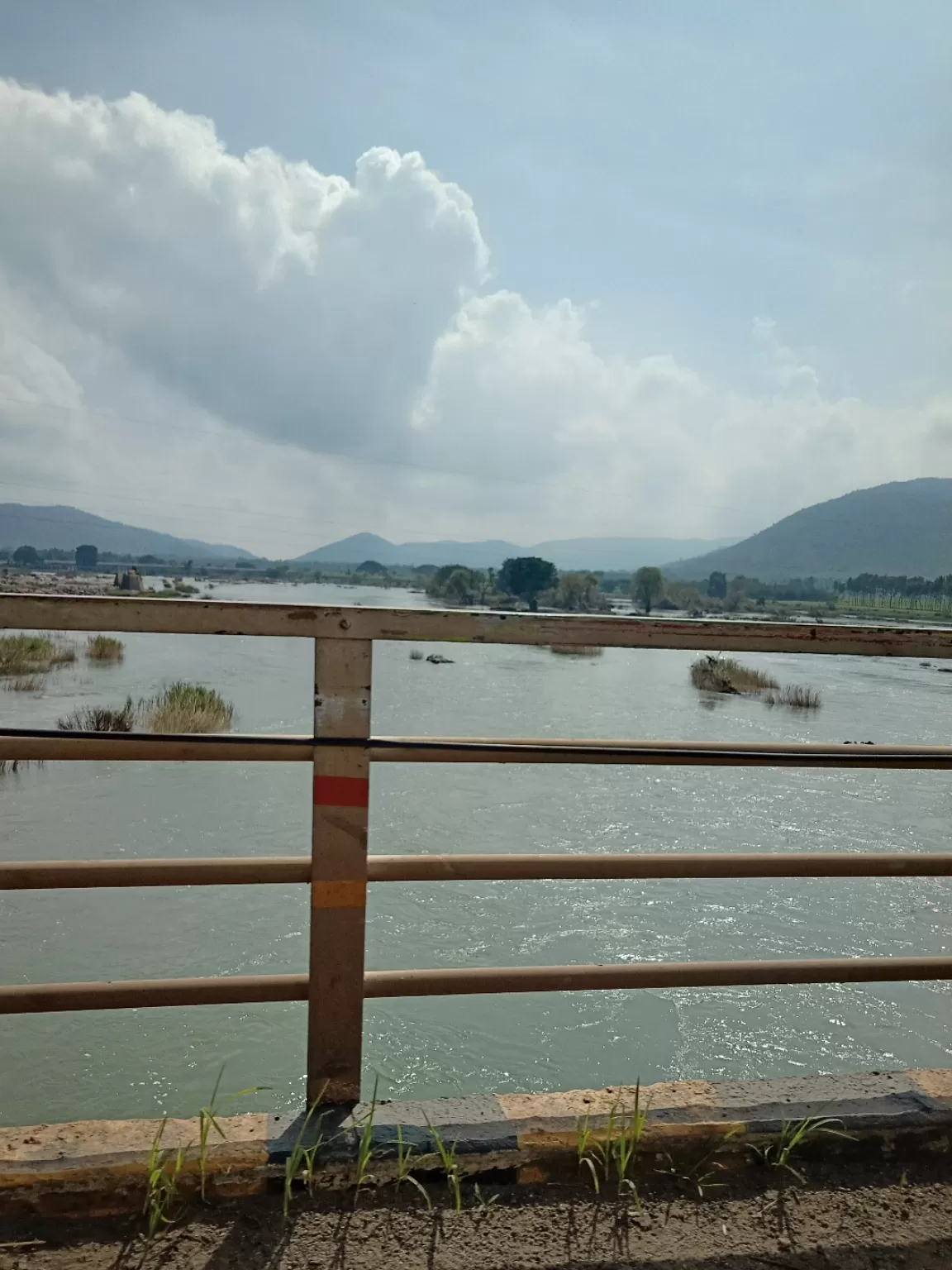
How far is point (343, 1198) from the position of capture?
1.95 metres

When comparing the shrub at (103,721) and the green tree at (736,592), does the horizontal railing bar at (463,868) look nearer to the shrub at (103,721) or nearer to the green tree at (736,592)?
the shrub at (103,721)

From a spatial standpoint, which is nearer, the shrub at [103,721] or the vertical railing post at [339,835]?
the vertical railing post at [339,835]

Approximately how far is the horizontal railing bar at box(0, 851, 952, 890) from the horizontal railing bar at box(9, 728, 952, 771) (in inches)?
8.4

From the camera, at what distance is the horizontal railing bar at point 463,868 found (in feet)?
6.65

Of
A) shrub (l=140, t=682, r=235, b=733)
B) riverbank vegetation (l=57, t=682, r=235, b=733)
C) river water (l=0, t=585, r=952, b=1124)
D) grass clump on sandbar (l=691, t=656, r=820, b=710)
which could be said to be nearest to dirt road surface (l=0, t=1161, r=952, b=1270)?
river water (l=0, t=585, r=952, b=1124)

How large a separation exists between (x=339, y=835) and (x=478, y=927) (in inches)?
221

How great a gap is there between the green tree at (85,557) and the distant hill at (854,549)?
74.5 m

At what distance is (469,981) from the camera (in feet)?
7.00

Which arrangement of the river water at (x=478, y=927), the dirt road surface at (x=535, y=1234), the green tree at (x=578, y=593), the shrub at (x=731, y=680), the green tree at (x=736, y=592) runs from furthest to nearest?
the green tree at (x=736, y=592) → the green tree at (x=578, y=593) → the shrub at (x=731, y=680) → the river water at (x=478, y=927) → the dirt road surface at (x=535, y=1234)

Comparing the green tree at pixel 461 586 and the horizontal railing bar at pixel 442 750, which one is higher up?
the green tree at pixel 461 586

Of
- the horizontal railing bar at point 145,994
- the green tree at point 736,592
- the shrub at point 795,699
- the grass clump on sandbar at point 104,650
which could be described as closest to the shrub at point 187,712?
the grass clump on sandbar at point 104,650

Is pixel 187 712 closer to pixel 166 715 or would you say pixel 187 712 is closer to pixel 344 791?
pixel 166 715

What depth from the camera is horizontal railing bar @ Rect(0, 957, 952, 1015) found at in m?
2.04

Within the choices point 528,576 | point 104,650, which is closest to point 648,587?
point 528,576
